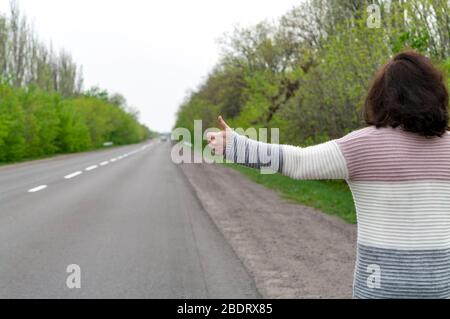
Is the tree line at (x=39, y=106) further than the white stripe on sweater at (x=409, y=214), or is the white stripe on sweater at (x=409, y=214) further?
the tree line at (x=39, y=106)

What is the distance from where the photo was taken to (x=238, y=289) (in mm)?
4906

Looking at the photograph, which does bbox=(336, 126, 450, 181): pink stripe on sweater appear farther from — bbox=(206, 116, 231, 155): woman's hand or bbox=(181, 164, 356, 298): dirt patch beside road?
bbox=(181, 164, 356, 298): dirt patch beside road

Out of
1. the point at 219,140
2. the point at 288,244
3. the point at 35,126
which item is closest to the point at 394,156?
the point at 219,140

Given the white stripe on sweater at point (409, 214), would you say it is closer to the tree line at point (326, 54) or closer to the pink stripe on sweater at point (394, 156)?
the pink stripe on sweater at point (394, 156)

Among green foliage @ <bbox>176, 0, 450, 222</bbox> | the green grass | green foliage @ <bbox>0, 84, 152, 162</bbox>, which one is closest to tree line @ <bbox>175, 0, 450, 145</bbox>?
green foliage @ <bbox>176, 0, 450, 222</bbox>

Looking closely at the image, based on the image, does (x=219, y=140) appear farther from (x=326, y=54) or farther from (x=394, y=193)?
(x=326, y=54)

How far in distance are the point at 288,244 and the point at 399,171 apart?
5659mm

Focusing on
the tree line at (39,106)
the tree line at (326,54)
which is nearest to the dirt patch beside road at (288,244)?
the tree line at (326,54)

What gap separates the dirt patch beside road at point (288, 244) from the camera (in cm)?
511

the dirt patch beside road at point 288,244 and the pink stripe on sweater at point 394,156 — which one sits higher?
the pink stripe on sweater at point 394,156

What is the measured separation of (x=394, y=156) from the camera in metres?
1.75

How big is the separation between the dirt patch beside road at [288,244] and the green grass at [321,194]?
0.43m

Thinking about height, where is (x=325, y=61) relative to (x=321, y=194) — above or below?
above
